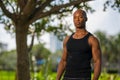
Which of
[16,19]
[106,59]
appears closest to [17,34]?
[16,19]

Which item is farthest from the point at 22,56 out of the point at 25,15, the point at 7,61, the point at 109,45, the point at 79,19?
the point at 7,61

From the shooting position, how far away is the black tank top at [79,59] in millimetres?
5441

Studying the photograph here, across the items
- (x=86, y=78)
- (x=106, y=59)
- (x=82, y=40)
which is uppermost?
(x=82, y=40)

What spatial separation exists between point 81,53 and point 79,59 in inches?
3.1

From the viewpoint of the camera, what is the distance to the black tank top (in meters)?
5.44

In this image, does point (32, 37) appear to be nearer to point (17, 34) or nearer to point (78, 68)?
point (17, 34)

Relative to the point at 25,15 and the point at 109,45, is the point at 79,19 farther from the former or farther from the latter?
the point at 109,45

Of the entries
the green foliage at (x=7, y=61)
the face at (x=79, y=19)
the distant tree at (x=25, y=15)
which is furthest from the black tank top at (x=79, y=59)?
the green foliage at (x=7, y=61)

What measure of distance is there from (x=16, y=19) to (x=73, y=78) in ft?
20.4

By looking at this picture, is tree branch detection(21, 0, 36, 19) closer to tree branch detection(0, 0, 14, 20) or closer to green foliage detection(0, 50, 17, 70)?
tree branch detection(0, 0, 14, 20)

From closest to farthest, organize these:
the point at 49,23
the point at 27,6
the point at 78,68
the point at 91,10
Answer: the point at 78,68 → the point at 27,6 → the point at 91,10 → the point at 49,23

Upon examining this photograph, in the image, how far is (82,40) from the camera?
18.1ft

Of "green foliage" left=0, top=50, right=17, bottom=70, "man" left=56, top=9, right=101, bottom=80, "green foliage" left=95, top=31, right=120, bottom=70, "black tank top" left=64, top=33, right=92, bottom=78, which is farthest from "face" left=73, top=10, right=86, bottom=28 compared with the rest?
"green foliage" left=0, top=50, right=17, bottom=70

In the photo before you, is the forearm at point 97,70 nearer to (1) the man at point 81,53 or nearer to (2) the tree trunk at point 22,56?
(1) the man at point 81,53
